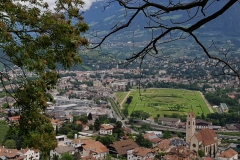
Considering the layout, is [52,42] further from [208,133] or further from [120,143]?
[208,133]

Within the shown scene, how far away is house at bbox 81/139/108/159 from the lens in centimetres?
1296

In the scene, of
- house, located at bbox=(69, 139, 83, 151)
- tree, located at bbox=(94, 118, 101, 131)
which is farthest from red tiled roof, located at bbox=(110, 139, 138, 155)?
tree, located at bbox=(94, 118, 101, 131)

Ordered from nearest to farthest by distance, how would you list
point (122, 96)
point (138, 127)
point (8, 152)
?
point (8, 152), point (138, 127), point (122, 96)

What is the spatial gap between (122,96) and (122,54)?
107ft

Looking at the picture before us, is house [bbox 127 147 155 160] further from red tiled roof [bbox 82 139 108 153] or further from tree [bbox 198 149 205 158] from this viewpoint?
tree [bbox 198 149 205 158]

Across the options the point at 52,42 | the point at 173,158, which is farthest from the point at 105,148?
the point at 52,42

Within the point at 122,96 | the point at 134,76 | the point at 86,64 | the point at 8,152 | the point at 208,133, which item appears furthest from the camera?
the point at 86,64

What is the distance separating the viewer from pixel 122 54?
63.1 metres

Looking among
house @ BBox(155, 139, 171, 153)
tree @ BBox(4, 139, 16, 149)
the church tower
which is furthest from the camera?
the church tower

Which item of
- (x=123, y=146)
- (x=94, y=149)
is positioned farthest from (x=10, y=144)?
(x=123, y=146)

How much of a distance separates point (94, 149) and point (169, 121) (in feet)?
28.0

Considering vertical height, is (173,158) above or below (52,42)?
below

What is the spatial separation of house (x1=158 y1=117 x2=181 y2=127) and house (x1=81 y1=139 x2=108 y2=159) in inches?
301

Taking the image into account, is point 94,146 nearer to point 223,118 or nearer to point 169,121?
point 169,121
